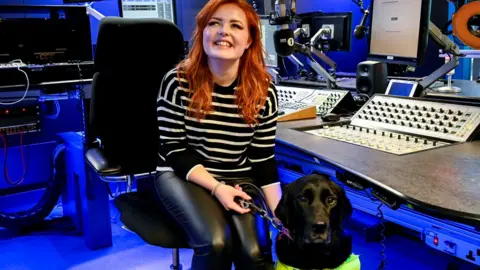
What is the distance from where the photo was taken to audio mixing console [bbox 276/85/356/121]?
2135 mm

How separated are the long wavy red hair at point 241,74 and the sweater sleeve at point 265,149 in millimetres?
40

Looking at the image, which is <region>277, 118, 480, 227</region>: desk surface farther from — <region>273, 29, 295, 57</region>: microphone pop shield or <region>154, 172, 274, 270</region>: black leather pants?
<region>273, 29, 295, 57</region>: microphone pop shield

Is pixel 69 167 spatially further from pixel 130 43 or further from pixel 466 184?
pixel 466 184

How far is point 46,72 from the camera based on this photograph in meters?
2.39

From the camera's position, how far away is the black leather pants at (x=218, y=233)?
130 centimetres

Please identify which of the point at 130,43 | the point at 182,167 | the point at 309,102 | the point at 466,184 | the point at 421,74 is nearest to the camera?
the point at 466,184

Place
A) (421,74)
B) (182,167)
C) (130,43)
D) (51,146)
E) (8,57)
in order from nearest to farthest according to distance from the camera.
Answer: (182,167) < (130,43) < (8,57) < (421,74) < (51,146)

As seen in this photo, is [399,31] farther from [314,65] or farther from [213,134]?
[213,134]

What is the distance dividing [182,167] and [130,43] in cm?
57

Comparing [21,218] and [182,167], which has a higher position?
[182,167]

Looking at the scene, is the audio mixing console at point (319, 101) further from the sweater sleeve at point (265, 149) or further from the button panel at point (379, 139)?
the sweater sleeve at point (265, 149)

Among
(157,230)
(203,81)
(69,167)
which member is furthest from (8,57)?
(157,230)

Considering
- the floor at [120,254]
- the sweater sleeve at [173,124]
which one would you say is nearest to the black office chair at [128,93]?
the sweater sleeve at [173,124]

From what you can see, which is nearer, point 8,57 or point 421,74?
point 8,57
